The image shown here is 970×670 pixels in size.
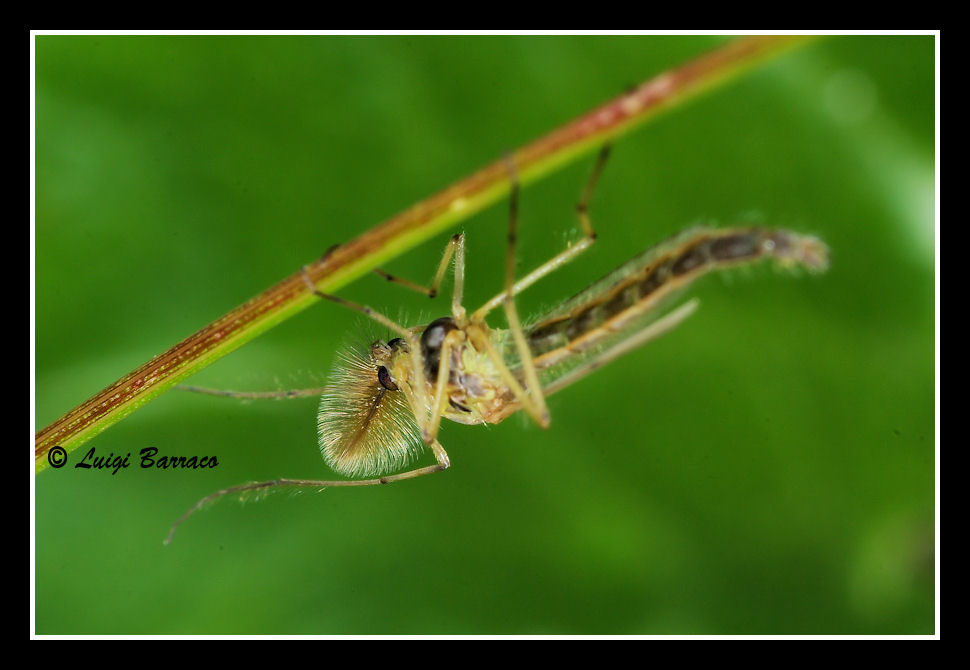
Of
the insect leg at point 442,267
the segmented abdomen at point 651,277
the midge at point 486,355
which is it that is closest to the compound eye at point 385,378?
the midge at point 486,355

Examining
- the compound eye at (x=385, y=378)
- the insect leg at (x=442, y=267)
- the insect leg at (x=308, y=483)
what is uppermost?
the insect leg at (x=442, y=267)

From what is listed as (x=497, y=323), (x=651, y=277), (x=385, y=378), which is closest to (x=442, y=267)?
(x=497, y=323)

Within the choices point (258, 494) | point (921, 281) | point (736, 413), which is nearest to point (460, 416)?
point (258, 494)

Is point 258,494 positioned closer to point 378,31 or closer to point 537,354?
point 537,354

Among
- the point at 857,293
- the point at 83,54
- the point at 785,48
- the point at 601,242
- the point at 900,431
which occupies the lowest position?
the point at 900,431

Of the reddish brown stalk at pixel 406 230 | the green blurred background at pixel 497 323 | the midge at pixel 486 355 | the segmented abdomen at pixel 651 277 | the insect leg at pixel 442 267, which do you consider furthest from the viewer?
the green blurred background at pixel 497 323

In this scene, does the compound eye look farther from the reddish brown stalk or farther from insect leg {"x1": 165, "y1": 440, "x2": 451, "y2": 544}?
the reddish brown stalk

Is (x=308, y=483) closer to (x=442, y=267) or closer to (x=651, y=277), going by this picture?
(x=442, y=267)

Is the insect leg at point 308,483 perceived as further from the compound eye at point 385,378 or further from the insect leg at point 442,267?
the insect leg at point 442,267
